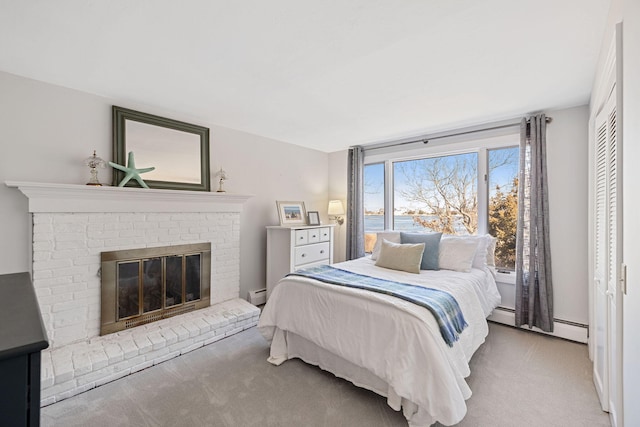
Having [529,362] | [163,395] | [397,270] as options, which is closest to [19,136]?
[163,395]

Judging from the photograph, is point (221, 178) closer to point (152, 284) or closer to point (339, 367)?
point (152, 284)

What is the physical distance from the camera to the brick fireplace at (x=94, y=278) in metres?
2.17

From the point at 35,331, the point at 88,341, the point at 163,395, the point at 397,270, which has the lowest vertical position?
the point at 163,395

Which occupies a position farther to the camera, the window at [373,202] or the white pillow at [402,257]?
the window at [373,202]

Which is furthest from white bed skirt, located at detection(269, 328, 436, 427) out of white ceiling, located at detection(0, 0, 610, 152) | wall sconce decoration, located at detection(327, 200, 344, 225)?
wall sconce decoration, located at detection(327, 200, 344, 225)

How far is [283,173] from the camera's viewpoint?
4238 mm

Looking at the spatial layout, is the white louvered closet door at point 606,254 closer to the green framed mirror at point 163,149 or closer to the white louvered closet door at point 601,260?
the white louvered closet door at point 601,260

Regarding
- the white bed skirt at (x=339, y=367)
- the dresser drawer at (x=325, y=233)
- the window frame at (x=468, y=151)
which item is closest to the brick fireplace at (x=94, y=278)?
the white bed skirt at (x=339, y=367)

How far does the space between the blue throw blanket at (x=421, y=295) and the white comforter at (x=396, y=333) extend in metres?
0.06

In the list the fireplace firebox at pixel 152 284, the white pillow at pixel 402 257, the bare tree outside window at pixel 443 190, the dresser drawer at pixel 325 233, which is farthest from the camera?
the dresser drawer at pixel 325 233

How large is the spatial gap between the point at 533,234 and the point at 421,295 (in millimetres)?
1769

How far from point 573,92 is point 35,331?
3645 mm

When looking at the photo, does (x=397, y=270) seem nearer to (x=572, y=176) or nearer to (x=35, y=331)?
(x=572, y=176)

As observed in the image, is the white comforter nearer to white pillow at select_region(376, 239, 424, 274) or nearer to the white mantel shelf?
white pillow at select_region(376, 239, 424, 274)
